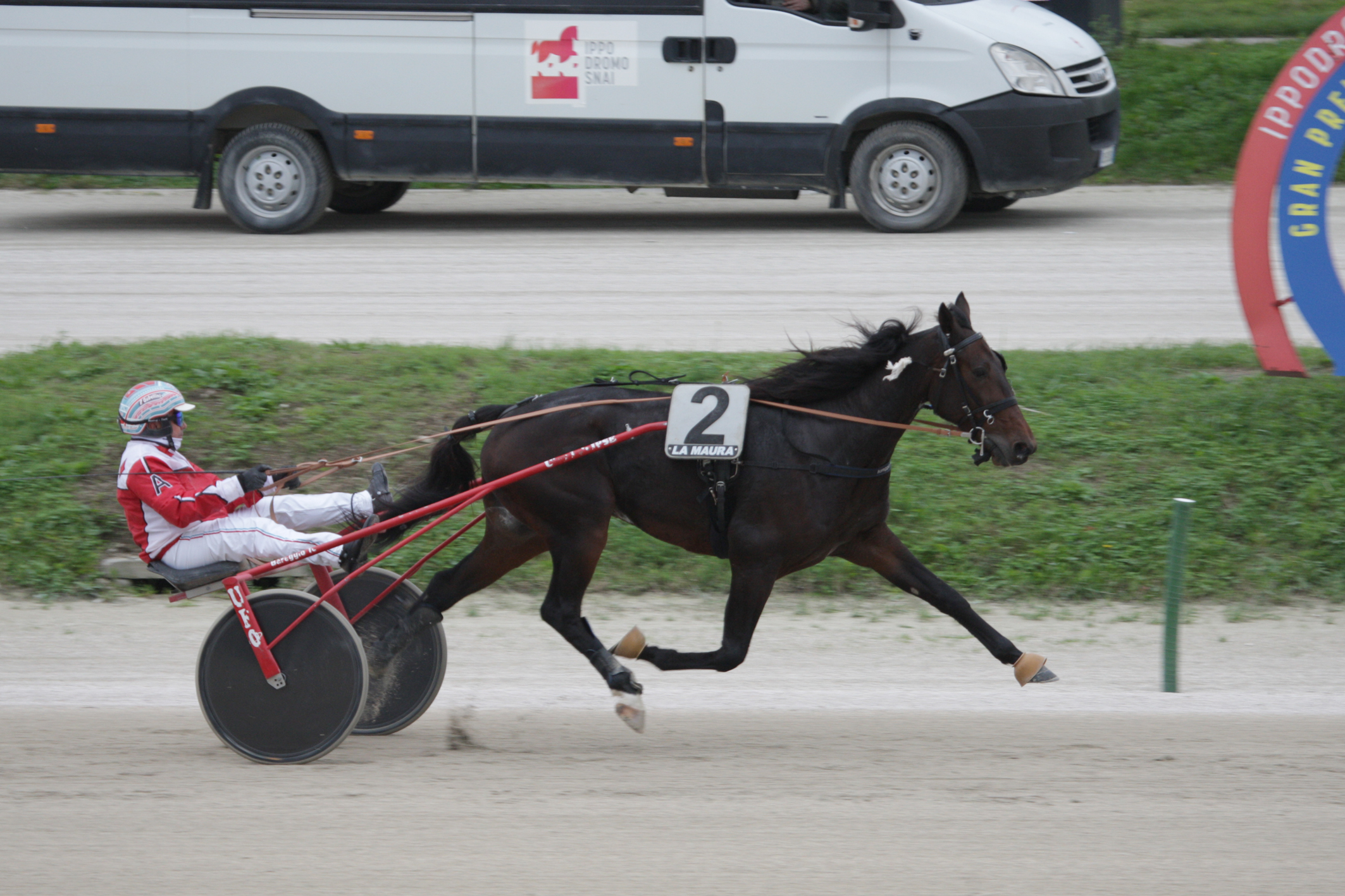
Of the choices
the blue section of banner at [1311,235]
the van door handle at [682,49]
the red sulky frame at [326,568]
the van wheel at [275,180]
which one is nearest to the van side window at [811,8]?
the van door handle at [682,49]

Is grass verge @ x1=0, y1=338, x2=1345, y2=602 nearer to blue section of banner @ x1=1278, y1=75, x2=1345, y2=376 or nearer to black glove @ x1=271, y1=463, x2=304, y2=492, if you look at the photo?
blue section of banner @ x1=1278, y1=75, x2=1345, y2=376

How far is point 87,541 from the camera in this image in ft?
23.0

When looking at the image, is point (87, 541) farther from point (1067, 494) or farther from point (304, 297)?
point (1067, 494)

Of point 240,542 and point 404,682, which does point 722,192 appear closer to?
point 404,682

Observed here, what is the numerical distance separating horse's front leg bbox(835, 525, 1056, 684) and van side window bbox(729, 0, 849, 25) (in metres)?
7.38

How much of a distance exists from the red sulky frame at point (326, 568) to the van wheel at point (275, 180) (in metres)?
7.72

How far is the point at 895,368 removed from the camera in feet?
16.6

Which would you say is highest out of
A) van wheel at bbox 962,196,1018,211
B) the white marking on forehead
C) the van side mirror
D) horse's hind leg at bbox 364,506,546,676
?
the van side mirror

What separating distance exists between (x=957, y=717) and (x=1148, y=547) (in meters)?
2.04

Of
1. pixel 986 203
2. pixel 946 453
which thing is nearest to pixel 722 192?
pixel 986 203

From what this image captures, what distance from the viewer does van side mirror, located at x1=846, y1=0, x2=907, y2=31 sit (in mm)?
11398

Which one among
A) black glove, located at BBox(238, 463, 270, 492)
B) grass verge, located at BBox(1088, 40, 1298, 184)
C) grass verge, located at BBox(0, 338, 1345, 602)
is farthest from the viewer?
grass verge, located at BBox(1088, 40, 1298, 184)

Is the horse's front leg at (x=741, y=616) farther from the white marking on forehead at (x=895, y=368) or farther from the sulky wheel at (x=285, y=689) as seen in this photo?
the sulky wheel at (x=285, y=689)

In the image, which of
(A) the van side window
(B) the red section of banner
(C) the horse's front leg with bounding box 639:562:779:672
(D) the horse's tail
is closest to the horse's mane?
(C) the horse's front leg with bounding box 639:562:779:672
